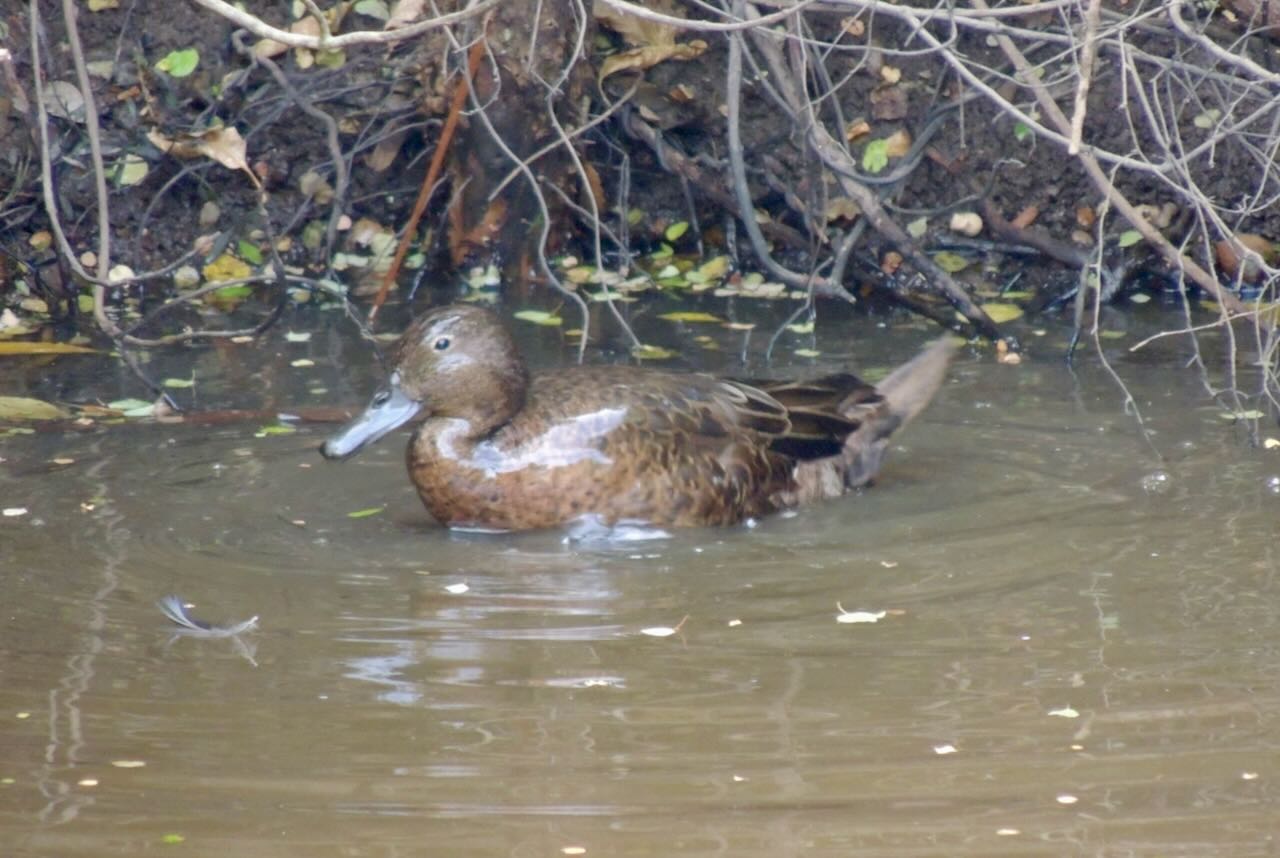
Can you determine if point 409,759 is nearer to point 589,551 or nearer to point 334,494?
point 589,551

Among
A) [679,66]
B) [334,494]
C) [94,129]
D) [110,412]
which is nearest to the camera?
[334,494]

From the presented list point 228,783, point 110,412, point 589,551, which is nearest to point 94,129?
Answer: point 110,412

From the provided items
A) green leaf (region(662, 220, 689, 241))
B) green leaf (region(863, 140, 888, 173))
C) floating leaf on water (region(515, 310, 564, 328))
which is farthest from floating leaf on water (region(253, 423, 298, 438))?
green leaf (region(863, 140, 888, 173))

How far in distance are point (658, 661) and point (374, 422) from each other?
66.9 inches

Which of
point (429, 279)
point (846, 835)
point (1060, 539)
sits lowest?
point (429, 279)

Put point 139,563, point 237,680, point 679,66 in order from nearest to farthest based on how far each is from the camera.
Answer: point 237,680 < point 139,563 < point 679,66

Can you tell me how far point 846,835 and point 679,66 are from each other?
5.98 m

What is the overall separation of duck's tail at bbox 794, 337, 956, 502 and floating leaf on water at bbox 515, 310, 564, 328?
6.49 ft

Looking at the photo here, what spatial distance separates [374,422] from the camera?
5.69m

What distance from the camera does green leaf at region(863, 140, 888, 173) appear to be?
8.60 metres

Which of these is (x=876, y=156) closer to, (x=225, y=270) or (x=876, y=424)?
(x=876, y=424)

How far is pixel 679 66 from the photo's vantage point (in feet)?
28.8

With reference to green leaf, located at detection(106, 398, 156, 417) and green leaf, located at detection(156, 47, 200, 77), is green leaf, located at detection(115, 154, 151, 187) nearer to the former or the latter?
green leaf, located at detection(156, 47, 200, 77)

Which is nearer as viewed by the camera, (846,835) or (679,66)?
(846,835)
